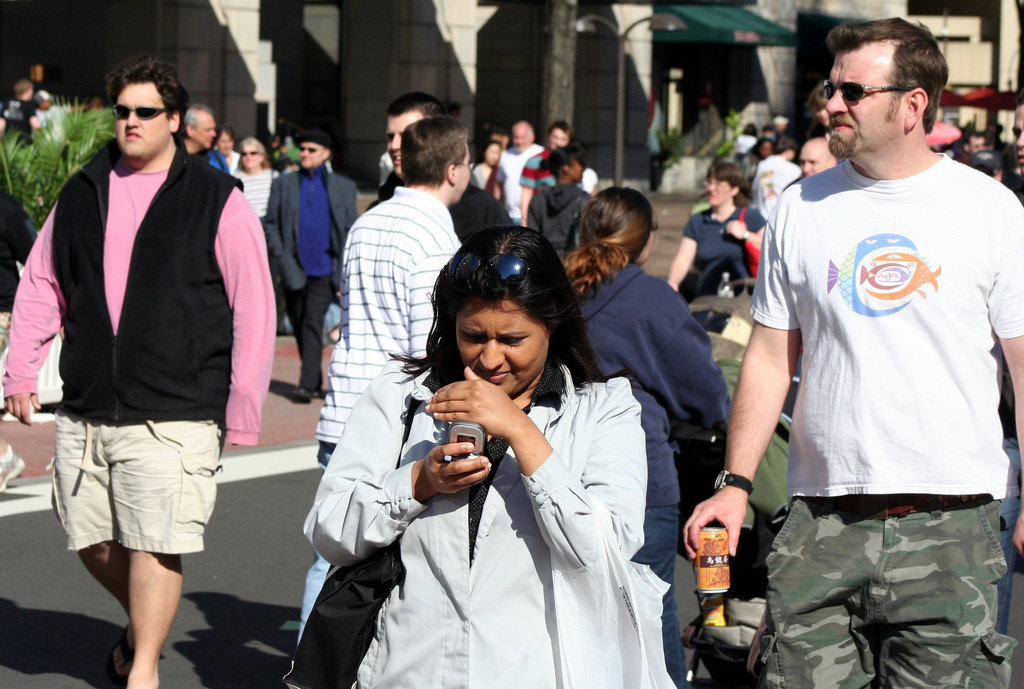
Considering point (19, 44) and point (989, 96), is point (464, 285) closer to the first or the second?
point (19, 44)

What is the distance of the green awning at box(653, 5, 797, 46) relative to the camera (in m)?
32.2

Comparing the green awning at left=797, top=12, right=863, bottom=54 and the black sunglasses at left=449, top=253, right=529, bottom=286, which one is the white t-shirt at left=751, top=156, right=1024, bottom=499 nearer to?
the black sunglasses at left=449, top=253, right=529, bottom=286

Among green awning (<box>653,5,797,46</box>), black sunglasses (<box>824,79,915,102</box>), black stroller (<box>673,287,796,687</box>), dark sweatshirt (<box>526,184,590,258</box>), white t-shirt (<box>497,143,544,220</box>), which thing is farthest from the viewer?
green awning (<box>653,5,797,46</box>)

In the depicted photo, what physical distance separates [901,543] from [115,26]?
2034cm

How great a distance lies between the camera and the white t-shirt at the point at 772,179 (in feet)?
46.7

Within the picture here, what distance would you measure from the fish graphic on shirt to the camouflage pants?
0.53 m

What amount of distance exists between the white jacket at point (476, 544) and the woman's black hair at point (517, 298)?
149mm

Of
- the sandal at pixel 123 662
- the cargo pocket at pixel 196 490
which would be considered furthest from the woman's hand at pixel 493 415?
the sandal at pixel 123 662

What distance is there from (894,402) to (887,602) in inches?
19.5

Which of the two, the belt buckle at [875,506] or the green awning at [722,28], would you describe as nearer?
the belt buckle at [875,506]

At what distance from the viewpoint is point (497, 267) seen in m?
2.90

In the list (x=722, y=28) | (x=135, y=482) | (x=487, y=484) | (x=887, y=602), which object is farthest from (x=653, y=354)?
(x=722, y=28)

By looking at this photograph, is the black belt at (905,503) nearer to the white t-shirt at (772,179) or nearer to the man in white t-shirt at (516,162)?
the white t-shirt at (772,179)

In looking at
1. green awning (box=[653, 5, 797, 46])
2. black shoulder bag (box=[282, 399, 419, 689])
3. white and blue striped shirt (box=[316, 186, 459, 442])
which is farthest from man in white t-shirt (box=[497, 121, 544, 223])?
green awning (box=[653, 5, 797, 46])
